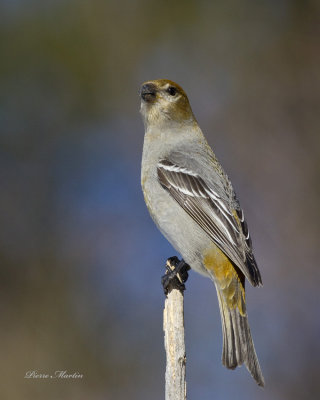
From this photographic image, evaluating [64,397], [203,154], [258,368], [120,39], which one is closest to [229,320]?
[258,368]

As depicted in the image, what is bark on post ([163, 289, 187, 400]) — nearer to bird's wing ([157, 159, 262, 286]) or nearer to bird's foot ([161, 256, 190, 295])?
bird's foot ([161, 256, 190, 295])

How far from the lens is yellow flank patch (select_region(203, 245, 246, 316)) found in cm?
458

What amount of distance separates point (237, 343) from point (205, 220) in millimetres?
1006

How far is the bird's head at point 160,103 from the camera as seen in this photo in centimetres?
570

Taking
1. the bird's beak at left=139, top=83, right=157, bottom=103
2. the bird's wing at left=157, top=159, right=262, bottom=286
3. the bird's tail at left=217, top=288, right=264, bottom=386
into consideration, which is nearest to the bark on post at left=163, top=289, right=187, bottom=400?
the bird's tail at left=217, top=288, right=264, bottom=386

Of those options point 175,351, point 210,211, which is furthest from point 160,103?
point 175,351

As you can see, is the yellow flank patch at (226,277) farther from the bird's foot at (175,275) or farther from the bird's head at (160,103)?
the bird's head at (160,103)

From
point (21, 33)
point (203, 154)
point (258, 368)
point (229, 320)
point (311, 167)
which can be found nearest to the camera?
point (258, 368)

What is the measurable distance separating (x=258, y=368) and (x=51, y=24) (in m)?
5.83

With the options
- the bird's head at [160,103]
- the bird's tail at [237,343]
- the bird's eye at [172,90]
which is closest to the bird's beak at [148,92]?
the bird's head at [160,103]

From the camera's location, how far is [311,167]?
295 inches

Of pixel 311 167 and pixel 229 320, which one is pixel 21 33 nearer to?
pixel 311 167

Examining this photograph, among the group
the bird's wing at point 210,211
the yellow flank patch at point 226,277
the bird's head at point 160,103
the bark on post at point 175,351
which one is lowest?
the bark on post at point 175,351

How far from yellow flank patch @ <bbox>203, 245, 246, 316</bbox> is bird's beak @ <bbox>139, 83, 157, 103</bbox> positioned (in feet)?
5.62
